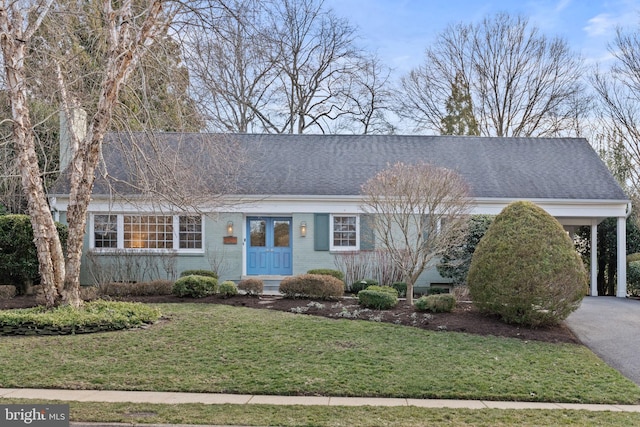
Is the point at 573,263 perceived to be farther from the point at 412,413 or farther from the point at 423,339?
the point at 412,413

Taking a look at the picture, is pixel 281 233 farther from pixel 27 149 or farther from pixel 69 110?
pixel 27 149

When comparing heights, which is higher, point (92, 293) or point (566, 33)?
point (566, 33)

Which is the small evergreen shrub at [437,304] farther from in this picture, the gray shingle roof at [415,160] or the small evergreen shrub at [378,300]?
the gray shingle roof at [415,160]

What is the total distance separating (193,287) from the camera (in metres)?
12.2

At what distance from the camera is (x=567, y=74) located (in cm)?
2930

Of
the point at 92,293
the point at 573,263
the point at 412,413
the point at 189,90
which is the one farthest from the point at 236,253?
the point at 412,413

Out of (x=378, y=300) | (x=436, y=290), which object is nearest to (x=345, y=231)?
(x=436, y=290)

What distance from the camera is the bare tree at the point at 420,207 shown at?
10984mm

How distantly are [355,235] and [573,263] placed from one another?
24.3 ft

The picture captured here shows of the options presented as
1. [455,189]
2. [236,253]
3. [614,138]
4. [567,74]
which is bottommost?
[236,253]

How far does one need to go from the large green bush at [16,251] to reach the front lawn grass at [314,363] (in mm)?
5605

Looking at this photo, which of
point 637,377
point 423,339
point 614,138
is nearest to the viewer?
point 637,377

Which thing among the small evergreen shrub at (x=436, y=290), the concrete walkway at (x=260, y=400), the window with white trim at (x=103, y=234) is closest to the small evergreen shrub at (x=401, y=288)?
the small evergreen shrub at (x=436, y=290)

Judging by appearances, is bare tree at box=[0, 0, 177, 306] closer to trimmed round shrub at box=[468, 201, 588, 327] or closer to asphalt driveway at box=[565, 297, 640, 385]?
trimmed round shrub at box=[468, 201, 588, 327]
